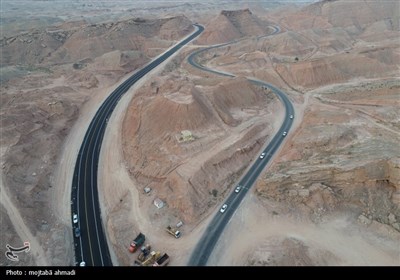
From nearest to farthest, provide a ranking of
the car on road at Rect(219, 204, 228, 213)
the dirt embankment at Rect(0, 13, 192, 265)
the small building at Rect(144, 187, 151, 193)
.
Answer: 1. the dirt embankment at Rect(0, 13, 192, 265)
2. the car on road at Rect(219, 204, 228, 213)
3. the small building at Rect(144, 187, 151, 193)

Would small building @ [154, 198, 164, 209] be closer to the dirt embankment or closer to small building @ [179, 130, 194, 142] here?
the dirt embankment

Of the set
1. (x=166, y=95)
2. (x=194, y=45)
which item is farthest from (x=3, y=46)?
(x=166, y=95)

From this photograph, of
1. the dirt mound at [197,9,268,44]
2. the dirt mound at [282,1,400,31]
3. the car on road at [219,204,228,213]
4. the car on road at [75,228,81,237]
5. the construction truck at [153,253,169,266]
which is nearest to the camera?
the construction truck at [153,253,169,266]

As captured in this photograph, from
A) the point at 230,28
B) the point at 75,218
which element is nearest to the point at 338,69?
the point at 230,28

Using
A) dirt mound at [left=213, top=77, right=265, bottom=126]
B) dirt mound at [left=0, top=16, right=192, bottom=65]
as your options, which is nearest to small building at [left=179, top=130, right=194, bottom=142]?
dirt mound at [left=213, top=77, right=265, bottom=126]

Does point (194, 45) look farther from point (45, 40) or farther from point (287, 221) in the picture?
point (287, 221)

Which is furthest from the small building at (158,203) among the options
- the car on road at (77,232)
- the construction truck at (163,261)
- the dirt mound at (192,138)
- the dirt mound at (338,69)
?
the dirt mound at (338,69)

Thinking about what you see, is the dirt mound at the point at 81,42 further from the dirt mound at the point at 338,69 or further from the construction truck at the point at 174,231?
the construction truck at the point at 174,231
